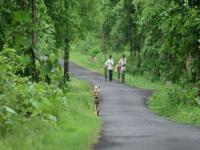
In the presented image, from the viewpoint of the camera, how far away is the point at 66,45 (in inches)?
1300

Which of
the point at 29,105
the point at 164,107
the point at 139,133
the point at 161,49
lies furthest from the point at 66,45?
the point at 29,105

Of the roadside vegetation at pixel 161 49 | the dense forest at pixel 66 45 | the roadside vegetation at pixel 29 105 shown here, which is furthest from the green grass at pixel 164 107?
the roadside vegetation at pixel 29 105

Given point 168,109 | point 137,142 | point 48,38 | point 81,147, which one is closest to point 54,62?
point 81,147

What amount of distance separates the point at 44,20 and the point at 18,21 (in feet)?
54.1

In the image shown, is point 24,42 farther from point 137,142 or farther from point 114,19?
point 114,19

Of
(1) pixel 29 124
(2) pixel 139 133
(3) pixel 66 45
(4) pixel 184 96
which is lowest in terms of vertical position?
(4) pixel 184 96

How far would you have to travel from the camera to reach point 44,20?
848 inches

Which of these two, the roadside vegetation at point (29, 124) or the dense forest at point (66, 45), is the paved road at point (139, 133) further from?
the dense forest at point (66, 45)

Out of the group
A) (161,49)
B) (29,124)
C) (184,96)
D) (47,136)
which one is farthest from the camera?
(161,49)

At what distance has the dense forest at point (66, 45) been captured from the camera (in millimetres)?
6602

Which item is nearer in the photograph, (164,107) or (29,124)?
(29,124)

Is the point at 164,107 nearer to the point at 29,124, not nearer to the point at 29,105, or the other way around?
the point at 29,105

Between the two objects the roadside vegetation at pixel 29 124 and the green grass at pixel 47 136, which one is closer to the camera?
the green grass at pixel 47 136

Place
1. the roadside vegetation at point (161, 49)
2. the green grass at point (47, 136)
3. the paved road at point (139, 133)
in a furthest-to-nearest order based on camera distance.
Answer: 1. the roadside vegetation at point (161, 49)
2. the paved road at point (139, 133)
3. the green grass at point (47, 136)
